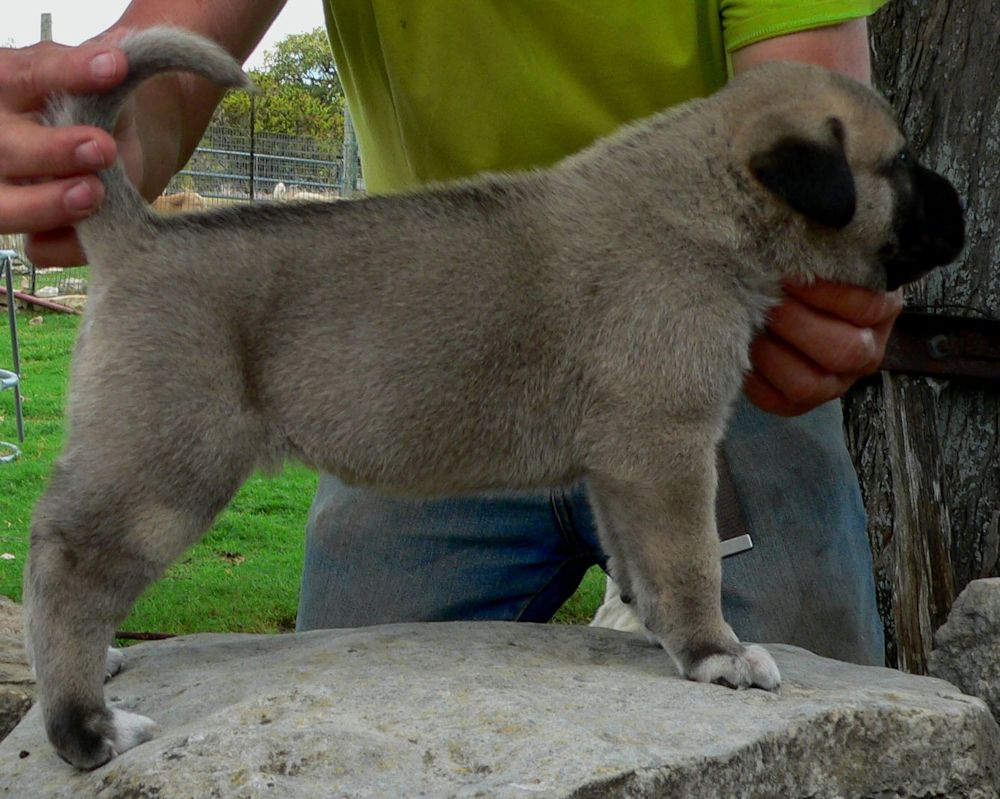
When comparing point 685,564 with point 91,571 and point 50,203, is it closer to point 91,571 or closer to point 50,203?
point 91,571

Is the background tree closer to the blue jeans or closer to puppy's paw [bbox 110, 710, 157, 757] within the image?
the blue jeans

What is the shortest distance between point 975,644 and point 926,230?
1345 millimetres

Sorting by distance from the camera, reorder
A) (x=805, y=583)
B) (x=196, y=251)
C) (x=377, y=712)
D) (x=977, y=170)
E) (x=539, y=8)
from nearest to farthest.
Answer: (x=377, y=712), (x=196, y=251), (x=539, y=8), (x=805, y=583), (x=977, y=170)

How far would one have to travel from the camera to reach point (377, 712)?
253 cm

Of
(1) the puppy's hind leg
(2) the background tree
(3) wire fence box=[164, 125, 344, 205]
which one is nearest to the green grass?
(1) the puppy's hind leg

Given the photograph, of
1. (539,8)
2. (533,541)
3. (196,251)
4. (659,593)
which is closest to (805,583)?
(533,541)

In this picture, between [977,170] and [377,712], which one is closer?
[377,712]

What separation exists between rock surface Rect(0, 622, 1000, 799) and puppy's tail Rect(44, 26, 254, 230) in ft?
3.48

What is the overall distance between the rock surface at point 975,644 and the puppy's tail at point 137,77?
2.51 m

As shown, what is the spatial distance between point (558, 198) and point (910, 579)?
243 centimetres

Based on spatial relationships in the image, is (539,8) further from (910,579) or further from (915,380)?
(910,579)

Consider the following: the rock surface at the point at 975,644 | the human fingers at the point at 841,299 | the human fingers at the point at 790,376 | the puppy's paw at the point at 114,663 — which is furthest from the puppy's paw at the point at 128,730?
the rock surface at the point at 975,644

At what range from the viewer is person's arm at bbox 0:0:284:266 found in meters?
2.73

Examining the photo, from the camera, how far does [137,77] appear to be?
278cm
